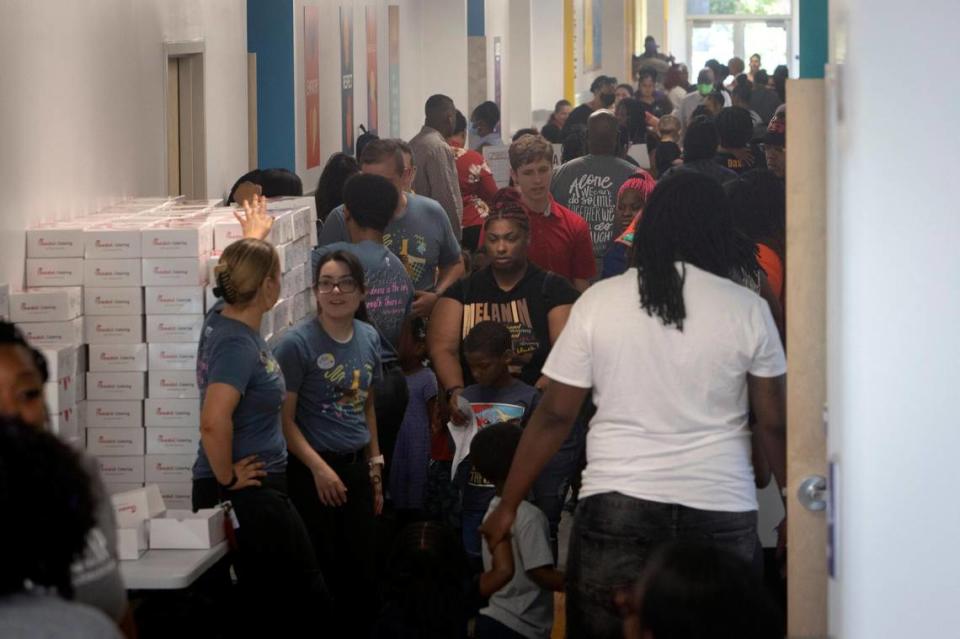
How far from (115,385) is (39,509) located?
2904mm

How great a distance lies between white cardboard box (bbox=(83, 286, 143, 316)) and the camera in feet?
16.1

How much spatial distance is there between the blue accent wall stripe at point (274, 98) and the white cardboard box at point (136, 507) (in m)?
5.23

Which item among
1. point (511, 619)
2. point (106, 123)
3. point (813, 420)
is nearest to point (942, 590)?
point (813, 420)

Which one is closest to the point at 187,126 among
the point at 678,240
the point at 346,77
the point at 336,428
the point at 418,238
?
the point at 418,238

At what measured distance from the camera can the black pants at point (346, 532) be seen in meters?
5.19

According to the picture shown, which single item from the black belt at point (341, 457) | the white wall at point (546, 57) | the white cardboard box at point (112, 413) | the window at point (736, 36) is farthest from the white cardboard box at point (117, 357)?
the window at point (736, 36)

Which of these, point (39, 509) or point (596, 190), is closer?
point (39, 509)

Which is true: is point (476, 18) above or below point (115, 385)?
above

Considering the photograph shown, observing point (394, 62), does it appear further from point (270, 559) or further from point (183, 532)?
point (183, 532)

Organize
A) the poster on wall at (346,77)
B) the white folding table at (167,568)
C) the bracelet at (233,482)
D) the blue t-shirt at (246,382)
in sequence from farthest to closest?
the poster on wall at (346,77) < the bracelet at (233,482) < the blue t-shirt at (246,382) < the white folding table at (167,568)

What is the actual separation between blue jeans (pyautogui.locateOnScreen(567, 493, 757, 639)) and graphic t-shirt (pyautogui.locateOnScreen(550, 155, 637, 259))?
468 cm

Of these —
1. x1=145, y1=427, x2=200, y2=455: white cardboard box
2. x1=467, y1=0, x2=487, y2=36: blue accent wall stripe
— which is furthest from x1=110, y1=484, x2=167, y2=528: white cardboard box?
x1=467, y1=0, x2=487, y2=36: blue accent wall stripe

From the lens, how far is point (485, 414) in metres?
5.18

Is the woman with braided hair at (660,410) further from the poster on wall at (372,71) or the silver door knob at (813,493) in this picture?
the poster on wall at (372,71)
